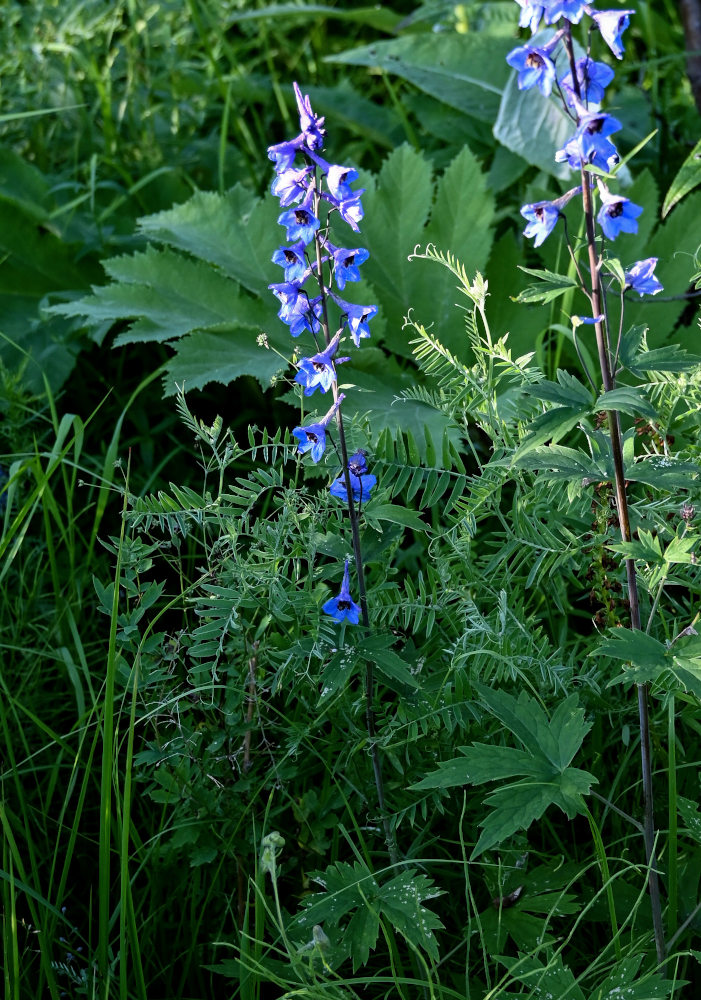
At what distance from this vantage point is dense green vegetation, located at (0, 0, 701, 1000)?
48.3 inches

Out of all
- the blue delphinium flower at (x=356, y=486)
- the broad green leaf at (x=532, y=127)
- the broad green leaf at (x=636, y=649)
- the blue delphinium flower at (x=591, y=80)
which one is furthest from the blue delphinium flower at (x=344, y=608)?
the broad green leaf at (x=532, y=127)

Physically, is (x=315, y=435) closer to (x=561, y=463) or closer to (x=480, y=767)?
(x=561, y=463)

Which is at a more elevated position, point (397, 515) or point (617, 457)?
point (617, 457)

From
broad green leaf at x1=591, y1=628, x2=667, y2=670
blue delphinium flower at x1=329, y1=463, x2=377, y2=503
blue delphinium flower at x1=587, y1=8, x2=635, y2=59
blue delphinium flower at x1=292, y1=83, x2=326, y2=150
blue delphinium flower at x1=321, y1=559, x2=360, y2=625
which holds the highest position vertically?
blue delphinium flower at x1=587, y1=8, x2=635, y2=59

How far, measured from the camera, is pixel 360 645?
1.33 metres

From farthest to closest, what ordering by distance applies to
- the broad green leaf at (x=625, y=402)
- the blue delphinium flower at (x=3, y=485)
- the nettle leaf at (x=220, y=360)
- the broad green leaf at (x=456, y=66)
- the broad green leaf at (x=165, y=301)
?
the broad green leaf at (x=456, y=66)
the broad green leaf at (x=165, y=301)
the nettle leaf at (x=220, y=360)
the blue delphinium flower at (x=3, y=485)
the broad green leaf at (x=625, y=402)

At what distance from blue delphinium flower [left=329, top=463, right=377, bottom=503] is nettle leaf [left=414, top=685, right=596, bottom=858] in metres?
0.32

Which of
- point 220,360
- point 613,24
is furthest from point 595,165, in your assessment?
point 220,360

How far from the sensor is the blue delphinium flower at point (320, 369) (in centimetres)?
131

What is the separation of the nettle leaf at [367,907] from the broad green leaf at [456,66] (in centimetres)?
227

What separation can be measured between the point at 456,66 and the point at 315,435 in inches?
77.6

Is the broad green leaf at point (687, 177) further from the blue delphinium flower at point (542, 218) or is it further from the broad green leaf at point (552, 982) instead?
the broad green leaf at point (552, 982)

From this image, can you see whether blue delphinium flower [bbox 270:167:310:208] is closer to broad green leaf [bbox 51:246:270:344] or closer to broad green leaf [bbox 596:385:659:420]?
broad green leaf [bbox 596:385:659:420]

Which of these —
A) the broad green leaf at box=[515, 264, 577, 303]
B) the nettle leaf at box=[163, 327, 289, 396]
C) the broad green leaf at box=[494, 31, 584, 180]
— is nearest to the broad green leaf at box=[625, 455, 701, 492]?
the broad green leaf at box=[515, 264, 577, 303]
